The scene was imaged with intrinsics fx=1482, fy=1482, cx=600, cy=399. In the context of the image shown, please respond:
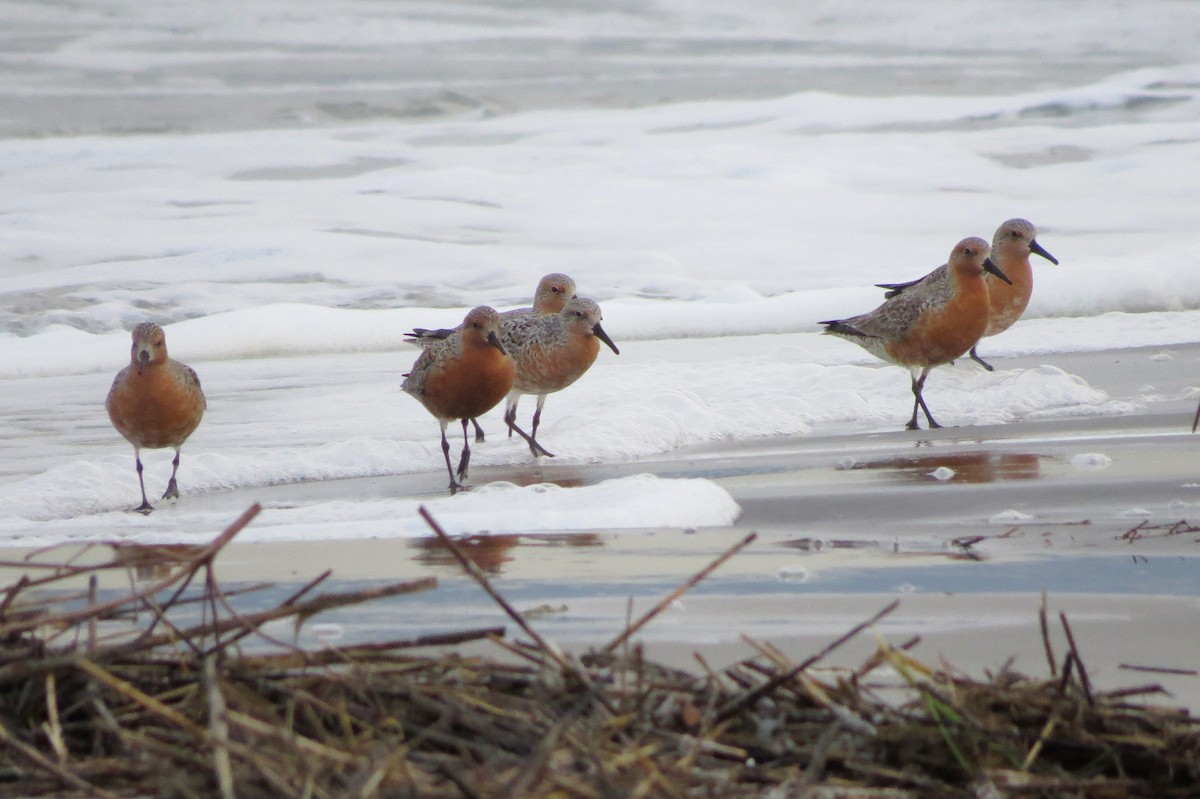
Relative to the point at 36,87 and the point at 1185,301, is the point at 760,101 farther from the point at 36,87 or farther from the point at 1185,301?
the point at 1185,301

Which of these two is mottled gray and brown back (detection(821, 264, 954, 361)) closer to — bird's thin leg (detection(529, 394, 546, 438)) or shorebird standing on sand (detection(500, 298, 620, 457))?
shorebird standing on sand (detection(500, 298, 620, 457))

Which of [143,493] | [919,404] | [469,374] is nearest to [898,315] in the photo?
[919,404]

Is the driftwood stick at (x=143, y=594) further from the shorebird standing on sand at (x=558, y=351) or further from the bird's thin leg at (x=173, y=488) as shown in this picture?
the shorebird standing on sand at (x=558, y=351)

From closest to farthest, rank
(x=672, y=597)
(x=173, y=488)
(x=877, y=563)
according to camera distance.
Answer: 1. (x=672, y=597)
2. (x=877, y=563)
3. (x=173, y=488)

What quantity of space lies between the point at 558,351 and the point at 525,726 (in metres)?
5.89

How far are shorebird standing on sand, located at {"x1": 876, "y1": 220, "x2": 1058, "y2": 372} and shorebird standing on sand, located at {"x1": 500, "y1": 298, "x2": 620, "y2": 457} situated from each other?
2.07 metres

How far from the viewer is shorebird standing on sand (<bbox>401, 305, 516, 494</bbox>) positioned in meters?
7.24

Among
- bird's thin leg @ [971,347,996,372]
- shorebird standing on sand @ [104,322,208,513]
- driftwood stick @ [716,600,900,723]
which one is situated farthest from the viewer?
bird's thin leg @ [971,347,996,372]

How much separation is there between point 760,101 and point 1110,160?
7.40 m

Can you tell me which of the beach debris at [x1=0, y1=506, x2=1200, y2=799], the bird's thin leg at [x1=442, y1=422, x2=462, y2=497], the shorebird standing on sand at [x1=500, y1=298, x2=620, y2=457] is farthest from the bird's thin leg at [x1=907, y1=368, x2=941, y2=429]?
the beach debris at [x1=0, y1=506, x2=1200, y2=799]

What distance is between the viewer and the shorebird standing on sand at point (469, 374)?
7238 mm

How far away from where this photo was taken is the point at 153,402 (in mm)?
6570

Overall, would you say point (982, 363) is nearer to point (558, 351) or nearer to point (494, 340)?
point (558, 351)

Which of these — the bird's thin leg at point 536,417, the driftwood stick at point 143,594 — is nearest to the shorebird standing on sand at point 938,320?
the bird's thin leg at point 536,417
